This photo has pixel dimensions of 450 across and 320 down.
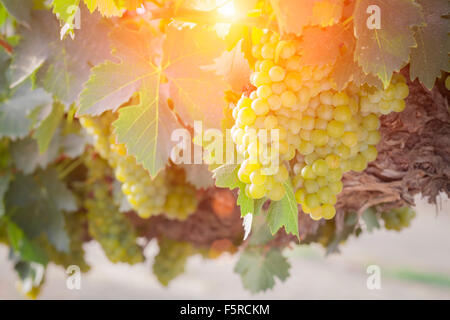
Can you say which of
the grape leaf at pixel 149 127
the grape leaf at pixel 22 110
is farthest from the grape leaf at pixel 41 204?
the grape leaf at pixel 149 127

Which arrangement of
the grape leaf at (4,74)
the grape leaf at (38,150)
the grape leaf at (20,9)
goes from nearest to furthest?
1. the grape leaf at (20,9)
2. the grape leaf at (4,74)
3. the grape leaf at (38,150)

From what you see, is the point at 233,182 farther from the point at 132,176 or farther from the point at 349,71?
the point at 132,176

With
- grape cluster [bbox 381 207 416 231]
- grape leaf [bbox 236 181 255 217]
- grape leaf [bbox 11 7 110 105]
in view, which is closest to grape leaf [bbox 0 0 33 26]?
grape leaf [bbox 11 7 110 105]

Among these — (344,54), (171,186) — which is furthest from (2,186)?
(344,54)

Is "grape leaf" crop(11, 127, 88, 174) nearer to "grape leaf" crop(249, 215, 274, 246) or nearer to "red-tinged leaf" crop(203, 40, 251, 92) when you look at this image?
"grape leaf" crop(249, 215, 274, 246)

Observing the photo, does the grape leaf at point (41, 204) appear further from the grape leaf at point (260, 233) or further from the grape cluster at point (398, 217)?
the grape cluster at point (398, 217)

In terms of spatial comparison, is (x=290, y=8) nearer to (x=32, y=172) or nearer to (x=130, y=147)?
(x=130, y=147)

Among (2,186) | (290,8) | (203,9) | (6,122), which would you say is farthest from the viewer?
(2,186)

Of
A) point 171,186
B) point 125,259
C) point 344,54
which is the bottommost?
point 125,259
